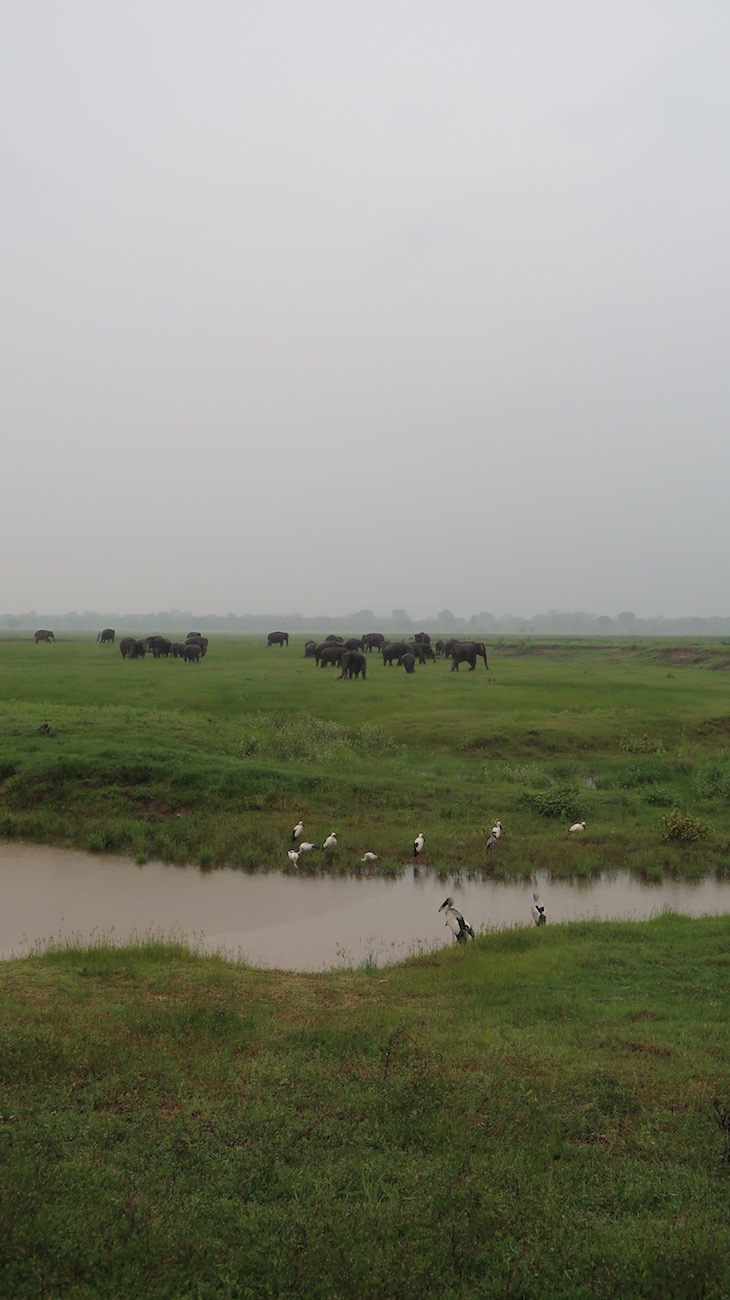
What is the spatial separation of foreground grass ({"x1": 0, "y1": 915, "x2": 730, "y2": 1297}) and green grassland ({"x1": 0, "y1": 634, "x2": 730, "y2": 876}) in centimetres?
767

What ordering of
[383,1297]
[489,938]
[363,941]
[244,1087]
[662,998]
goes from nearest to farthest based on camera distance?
[383,1297] → [244,1087] → [662,998] → [489,938] → [363,941]

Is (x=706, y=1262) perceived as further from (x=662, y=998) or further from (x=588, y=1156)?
(x=662, y=998)

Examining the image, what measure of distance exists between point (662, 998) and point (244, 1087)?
573cm

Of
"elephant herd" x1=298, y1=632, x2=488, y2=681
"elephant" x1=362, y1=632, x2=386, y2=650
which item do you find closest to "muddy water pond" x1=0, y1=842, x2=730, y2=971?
"elephant herd" x1=298, y1=632, x2=488, y2=681

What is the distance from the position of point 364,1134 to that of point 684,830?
1434cm

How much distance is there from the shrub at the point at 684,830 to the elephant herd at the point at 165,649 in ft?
120

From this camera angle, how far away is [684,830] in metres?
18.4

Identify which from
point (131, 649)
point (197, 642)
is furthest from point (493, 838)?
point (197, 642)

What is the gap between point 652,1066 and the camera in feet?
25.4

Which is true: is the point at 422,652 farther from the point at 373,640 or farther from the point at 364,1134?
the point at 364,1134

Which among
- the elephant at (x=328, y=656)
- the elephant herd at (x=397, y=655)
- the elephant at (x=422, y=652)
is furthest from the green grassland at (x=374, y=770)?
the elephant at (x=422, y=652)

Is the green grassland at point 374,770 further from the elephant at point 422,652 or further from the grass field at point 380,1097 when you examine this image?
the elephant at point 422,652

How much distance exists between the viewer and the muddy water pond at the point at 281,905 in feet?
43.3

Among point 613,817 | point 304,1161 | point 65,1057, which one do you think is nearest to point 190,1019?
point 65,1057
